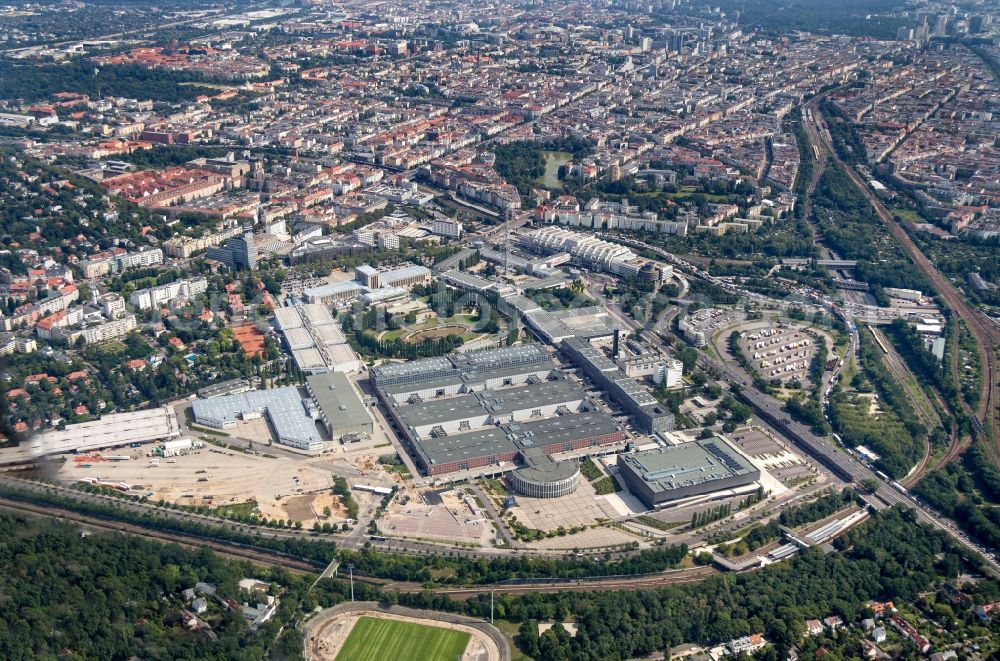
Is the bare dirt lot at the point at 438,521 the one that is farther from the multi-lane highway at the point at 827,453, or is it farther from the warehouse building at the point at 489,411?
the multi-lane highway at the point at 827,453

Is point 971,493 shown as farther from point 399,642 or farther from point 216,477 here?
point 216,477

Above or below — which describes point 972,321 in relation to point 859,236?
below

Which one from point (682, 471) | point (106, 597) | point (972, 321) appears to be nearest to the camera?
point (106, 597)

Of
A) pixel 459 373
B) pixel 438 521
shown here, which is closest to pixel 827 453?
pixel 459 373

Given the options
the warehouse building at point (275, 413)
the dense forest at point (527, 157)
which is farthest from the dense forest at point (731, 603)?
the dense forest at point (527, 157)

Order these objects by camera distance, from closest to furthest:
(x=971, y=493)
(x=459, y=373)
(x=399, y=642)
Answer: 1. (x=399, y=642)
2. (x=971, y=493)
3. (x=459, y=373)

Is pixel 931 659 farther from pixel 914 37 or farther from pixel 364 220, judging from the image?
pixel 914 37

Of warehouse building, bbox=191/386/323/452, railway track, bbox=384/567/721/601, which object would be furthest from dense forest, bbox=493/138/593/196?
railway track, bbox=384/567/721/601
